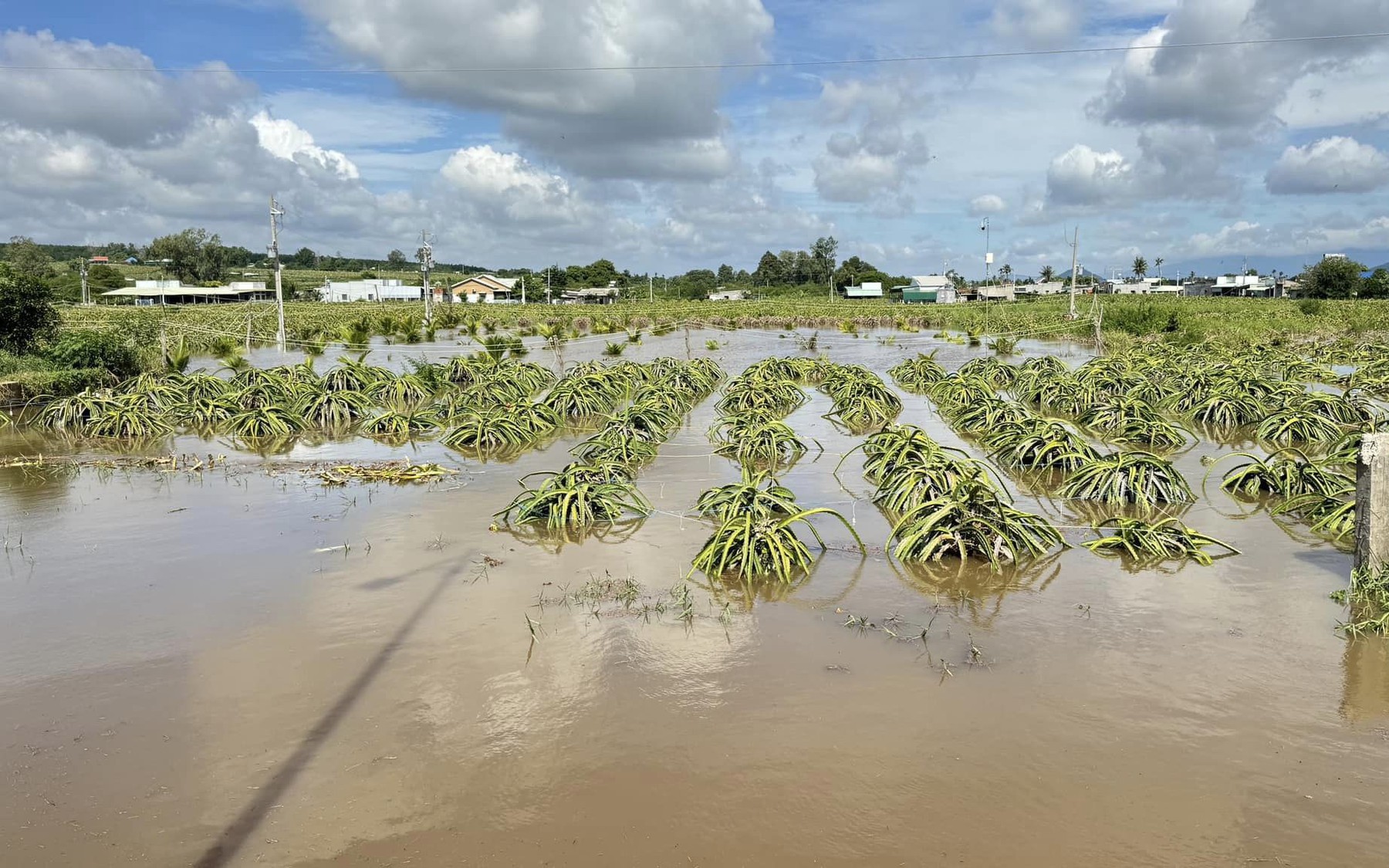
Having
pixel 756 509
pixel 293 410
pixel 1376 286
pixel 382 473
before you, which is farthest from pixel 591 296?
pixel 756 509

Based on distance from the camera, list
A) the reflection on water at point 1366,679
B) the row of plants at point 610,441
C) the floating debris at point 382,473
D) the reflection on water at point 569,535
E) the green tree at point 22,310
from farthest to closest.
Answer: the green tree at point 22,310 < the floating debris at point 382,473 < the row of plants at point 610,441 < the reflection on water at point 569,535 < the reflection on water at point 1366,679

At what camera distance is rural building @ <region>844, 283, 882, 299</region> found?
270 ft

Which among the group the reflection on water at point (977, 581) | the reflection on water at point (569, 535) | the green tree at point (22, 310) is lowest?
the reflection on water at point (977, 581)

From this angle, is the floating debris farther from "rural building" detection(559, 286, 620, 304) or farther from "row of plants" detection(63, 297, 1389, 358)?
"rural building" detection(559, 286, 620, 304)

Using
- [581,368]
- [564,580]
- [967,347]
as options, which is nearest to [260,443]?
[581,368]

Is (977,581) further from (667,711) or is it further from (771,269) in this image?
(771,269)

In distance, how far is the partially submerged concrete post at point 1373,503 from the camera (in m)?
5.24

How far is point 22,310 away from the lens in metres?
17.1

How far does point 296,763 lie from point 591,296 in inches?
3108

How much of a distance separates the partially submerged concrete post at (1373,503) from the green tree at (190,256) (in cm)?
10060

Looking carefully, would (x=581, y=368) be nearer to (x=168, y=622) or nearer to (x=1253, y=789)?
(x=168, y=622)

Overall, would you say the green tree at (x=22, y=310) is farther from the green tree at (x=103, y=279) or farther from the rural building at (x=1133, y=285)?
the rural building at (x=1133, y=285)

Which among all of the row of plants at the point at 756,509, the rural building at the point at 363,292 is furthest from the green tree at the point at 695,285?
the row of plants at the point at 756,509

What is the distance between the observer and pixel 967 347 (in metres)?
29.5
